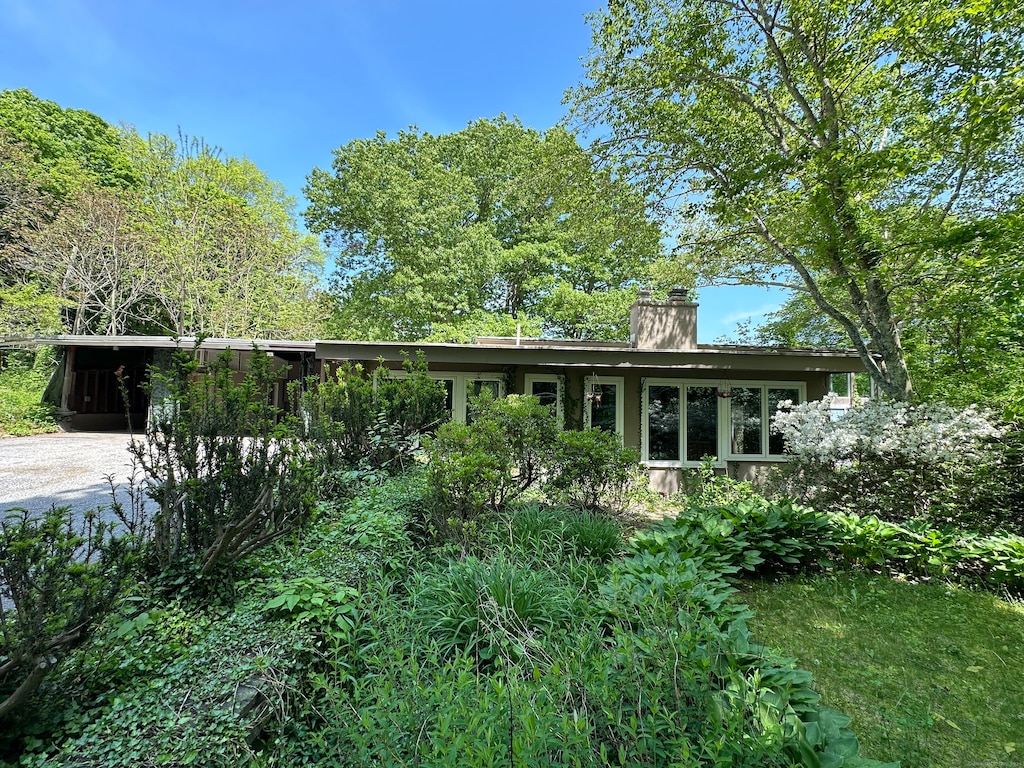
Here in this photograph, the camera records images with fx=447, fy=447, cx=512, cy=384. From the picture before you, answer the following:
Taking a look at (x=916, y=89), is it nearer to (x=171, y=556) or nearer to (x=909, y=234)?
(x=909, y=234)

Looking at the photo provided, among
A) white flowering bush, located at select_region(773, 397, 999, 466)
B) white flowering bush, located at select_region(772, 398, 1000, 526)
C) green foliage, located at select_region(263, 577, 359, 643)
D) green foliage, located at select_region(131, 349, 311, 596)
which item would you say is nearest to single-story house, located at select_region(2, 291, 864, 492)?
white flowering bush, located at select_region(773, 397, 999, 466)

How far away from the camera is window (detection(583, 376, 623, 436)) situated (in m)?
9.37

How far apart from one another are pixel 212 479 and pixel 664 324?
887cm

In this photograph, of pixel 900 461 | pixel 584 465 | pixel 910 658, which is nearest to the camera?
pixel 910 658

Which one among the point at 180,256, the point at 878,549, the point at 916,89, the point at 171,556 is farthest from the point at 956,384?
the point at 180,256

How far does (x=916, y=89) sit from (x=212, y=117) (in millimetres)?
24237

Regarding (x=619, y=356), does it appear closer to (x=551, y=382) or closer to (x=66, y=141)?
(x=551, y=382)

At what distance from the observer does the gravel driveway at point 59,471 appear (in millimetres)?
5582

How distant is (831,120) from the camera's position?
687cm

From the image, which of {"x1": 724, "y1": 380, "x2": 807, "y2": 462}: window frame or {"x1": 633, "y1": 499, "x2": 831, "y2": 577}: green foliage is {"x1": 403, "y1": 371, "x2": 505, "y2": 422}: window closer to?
{"x1": 724, "y1": 380, "x2": 807, "y2": 462}: window frame

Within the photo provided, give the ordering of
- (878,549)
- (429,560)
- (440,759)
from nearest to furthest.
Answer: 1. (440,759)
2. (429,560)
3. (878,549)

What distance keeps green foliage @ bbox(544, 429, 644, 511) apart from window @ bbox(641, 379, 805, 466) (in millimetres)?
4415

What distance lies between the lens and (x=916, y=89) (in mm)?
6672

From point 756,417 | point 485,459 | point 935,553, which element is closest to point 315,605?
point 485,459
